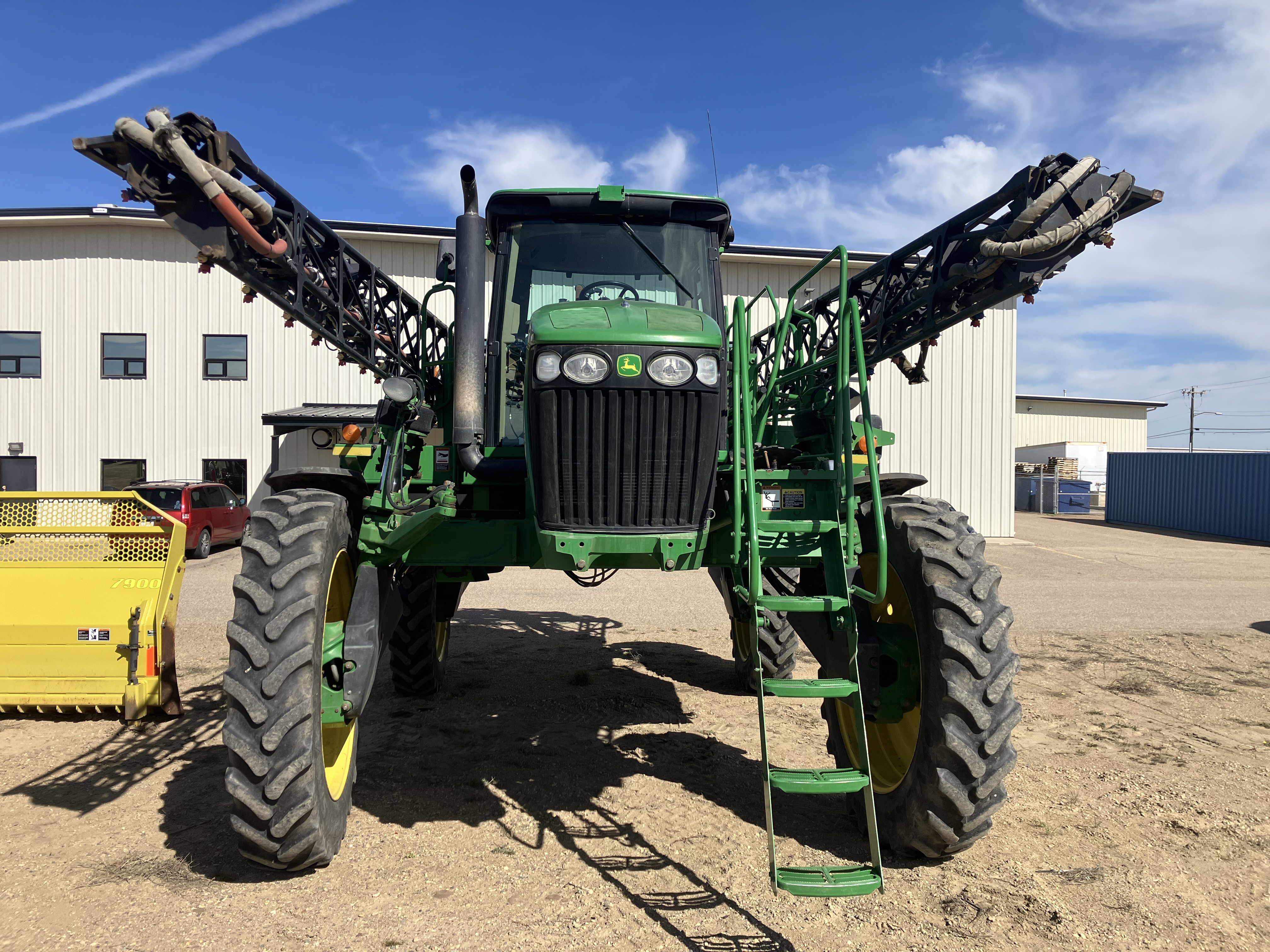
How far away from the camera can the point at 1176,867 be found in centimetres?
357

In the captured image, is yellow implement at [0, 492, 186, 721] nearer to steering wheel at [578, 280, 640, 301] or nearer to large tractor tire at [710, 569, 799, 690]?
steering wheel at [578, 280, 640, 301]

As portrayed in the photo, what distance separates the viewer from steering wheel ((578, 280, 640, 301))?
4.62m

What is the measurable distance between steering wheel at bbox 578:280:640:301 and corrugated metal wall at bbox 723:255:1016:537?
16.4 metres

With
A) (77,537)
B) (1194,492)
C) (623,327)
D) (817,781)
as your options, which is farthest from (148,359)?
(1194,492)

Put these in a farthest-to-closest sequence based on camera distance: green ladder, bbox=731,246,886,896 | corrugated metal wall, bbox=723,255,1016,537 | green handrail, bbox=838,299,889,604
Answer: corrugated metal wall, bbox=723,255,1016,537 < green handrail, bbox=838,299,889,604 < green ladder, bbox=731,246,886,896

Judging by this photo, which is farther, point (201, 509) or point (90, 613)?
point (201, 509)

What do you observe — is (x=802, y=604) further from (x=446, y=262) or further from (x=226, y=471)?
(x=226, y=471)

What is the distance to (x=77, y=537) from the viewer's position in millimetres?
5926

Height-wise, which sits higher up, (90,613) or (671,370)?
(671,370)

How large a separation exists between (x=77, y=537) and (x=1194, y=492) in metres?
28.5

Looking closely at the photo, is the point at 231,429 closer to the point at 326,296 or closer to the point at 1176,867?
the point at 326,296

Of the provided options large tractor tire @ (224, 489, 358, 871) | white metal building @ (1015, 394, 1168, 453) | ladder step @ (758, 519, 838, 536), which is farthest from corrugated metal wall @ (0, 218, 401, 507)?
white metal building @ (1015, 394, 1168, 453)

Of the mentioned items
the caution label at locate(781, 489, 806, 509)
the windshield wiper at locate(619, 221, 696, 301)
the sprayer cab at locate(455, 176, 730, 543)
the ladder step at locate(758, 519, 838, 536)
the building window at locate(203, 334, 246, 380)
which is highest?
the building window at locate(203, 334, 246, 380)

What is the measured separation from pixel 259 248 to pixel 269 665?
2.28m
